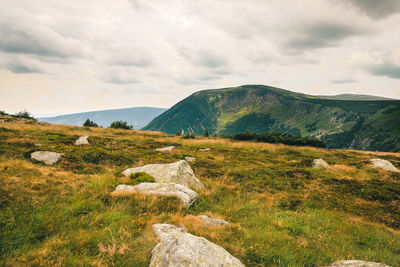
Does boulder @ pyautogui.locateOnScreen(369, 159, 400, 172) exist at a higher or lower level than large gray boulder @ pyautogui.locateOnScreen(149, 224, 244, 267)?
lower

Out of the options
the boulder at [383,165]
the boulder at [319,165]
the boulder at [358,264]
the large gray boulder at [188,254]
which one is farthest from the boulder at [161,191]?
the boulder at [383,165]

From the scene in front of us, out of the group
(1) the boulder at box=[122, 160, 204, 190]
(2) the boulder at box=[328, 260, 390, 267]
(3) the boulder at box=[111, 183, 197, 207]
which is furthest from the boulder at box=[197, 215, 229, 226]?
(1) the boulder at box=[122, 160, 204, 190]

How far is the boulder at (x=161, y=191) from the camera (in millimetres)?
9225

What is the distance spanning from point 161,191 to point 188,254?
5.31 metres

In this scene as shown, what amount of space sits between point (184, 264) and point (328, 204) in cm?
1154

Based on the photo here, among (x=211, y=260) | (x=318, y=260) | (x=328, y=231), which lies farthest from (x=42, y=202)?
(x=328, y=231)

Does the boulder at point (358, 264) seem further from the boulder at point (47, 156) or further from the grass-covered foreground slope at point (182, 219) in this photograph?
the boulder at point (47, 156)

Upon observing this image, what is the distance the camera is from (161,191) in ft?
31.8

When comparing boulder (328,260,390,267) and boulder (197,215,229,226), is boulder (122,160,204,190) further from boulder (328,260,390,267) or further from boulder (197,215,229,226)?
boulder (328,260,390,267)

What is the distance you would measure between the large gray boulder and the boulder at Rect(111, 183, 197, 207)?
12.6 ft

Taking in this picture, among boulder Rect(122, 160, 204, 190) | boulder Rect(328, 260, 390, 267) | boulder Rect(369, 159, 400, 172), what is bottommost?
boulder Rect(369, 159, 400, 172)

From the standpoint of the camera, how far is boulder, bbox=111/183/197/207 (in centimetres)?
923

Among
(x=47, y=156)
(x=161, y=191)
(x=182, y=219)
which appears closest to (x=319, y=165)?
(x=161, y=191)

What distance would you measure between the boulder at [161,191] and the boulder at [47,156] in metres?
7.71
